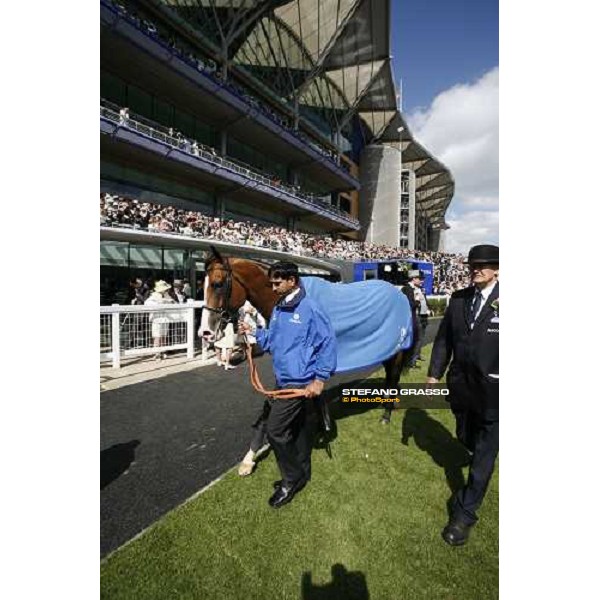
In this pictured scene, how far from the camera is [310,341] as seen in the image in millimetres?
2500

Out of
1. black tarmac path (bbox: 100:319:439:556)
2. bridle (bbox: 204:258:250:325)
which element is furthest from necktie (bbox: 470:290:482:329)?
black tarmac path (bbox: 100:319:439:556)

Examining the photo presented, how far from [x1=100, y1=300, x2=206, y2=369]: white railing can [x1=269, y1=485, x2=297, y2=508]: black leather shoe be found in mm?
4835

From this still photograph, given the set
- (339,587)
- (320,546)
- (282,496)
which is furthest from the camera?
(282,496)

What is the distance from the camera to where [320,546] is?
6.75 ft

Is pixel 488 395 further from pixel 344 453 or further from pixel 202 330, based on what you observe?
pixel 202 330

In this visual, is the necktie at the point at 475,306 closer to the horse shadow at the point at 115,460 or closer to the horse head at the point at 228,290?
the horse head at the point at 228,290

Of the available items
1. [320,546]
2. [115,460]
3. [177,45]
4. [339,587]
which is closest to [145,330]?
[115,460]

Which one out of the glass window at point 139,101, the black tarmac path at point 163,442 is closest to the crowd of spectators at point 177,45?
the glass window at point 139,101

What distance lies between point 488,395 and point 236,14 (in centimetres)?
2886

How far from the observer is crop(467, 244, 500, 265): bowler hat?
219 cm

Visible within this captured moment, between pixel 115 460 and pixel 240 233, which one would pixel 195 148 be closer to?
pixel 240 233

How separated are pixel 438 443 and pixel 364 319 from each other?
1598 mm

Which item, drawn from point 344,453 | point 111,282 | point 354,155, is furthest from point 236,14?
point 344,453

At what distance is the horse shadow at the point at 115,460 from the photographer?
2.81 meters
